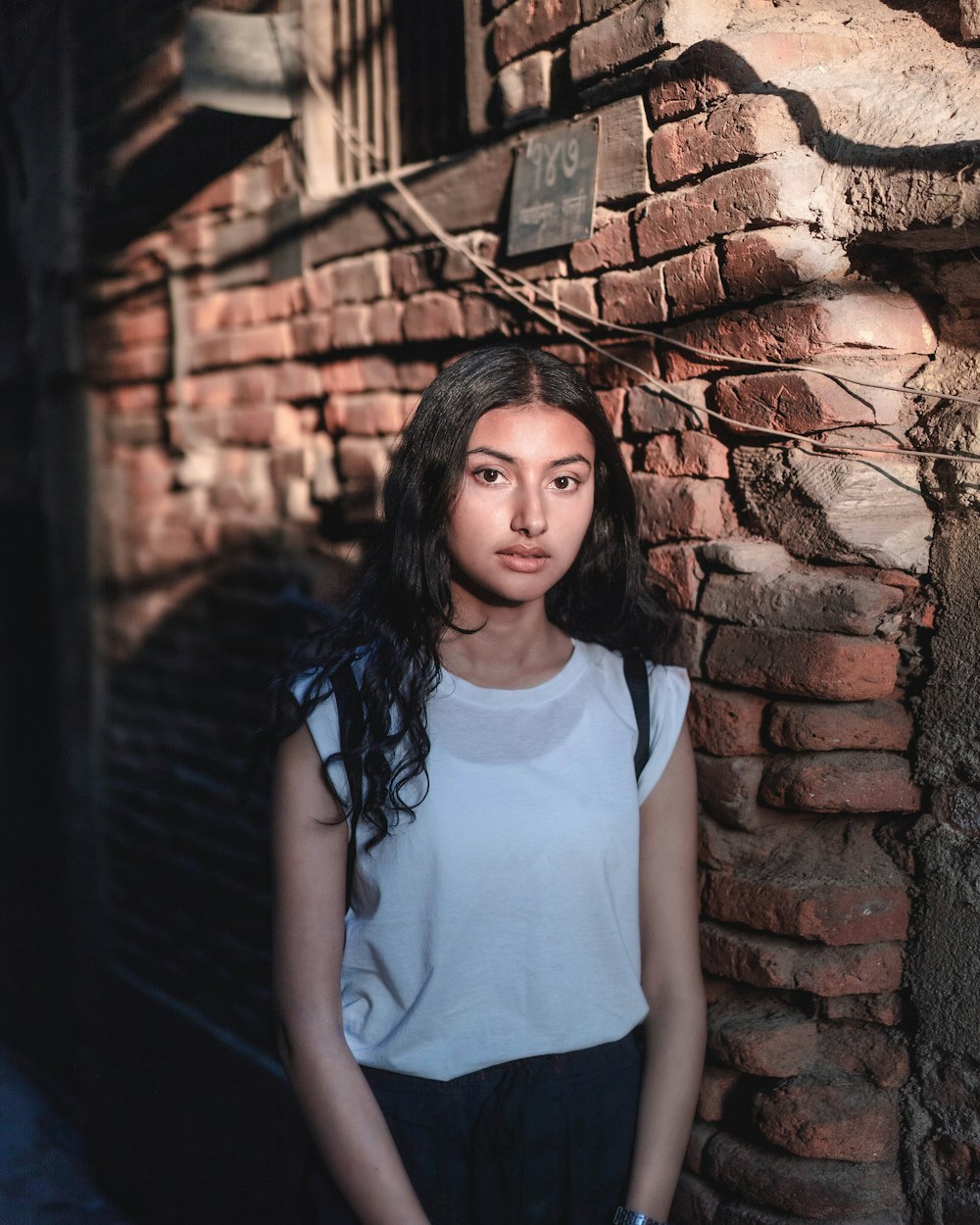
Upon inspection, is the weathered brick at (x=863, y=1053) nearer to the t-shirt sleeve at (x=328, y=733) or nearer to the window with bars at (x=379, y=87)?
the t-shirt sleeve at (x=328, y=733)

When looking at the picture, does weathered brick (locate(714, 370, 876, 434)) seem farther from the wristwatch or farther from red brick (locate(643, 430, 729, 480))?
the wristwatch

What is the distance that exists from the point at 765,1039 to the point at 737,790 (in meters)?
0.39

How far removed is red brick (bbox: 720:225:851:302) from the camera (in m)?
1.84

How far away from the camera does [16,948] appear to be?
5.09 metres

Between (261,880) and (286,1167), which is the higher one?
(261,880)

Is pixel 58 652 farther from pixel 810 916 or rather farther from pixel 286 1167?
pixel 810 916

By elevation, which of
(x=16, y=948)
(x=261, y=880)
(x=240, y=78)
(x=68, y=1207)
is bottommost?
(x=68, y=1207)

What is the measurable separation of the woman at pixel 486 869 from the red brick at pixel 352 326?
102cm

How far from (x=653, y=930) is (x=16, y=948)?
4003 millimetres

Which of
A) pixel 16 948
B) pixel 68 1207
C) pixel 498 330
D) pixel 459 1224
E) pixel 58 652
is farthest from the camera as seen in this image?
pixel 16 948

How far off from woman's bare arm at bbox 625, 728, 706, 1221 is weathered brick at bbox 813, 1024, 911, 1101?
0.20 metres

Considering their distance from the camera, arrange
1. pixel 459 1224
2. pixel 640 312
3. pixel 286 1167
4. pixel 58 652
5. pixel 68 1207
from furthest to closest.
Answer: pixel 58 652
pixel 68 1207
pixel 286 1167
pixel 640 312
pixel 459 1224

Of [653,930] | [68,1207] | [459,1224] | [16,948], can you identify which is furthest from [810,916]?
[16,948]

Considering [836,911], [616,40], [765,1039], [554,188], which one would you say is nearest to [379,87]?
[554,188]
